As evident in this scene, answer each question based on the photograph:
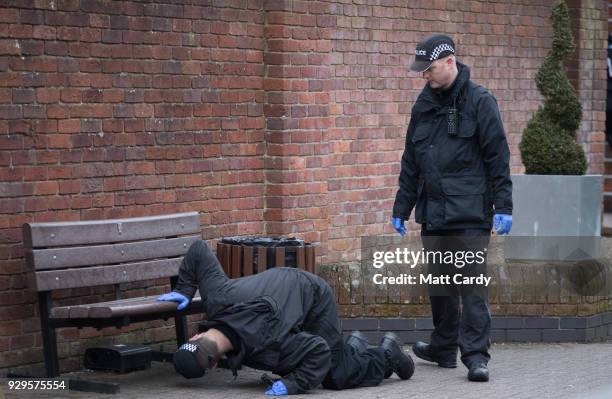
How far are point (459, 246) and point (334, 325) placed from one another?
37.3 inches

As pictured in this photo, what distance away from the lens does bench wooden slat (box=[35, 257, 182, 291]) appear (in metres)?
7.47

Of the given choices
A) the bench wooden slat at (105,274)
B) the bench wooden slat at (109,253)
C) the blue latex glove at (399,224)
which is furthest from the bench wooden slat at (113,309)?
the blue latex glove at (399,224)

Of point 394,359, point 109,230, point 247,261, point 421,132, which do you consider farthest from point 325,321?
point 109,230

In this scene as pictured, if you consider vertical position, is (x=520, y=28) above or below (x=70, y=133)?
above

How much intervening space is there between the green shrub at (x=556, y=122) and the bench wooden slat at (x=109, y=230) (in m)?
3.11

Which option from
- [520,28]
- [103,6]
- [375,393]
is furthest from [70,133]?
[520,28]

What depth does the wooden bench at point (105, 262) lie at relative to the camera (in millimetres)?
7395

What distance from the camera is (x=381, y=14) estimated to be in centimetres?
1070

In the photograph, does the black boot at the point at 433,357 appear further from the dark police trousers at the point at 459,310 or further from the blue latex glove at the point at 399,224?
the blue latex glove at the point at 399,224

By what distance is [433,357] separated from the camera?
821cm

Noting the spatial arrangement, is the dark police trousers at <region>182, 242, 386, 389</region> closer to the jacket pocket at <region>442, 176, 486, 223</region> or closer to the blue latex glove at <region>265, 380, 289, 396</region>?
the blue latex glove at <region>265, 380, 289, 396</region>

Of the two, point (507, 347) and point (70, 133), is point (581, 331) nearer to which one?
point (507, 347)

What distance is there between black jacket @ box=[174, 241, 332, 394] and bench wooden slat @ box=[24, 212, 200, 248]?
70cm

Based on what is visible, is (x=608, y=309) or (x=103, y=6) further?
(x=608, y=309)
